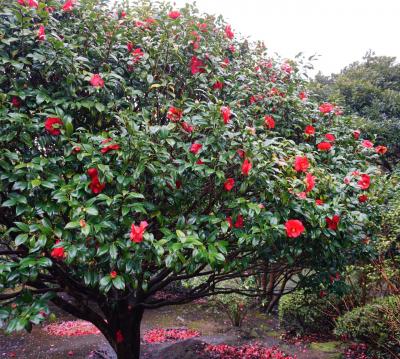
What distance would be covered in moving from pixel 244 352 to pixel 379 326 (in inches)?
83.0

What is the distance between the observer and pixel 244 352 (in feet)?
18.7

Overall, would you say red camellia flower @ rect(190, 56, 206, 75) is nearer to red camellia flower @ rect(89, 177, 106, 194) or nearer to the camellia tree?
the camellia tree

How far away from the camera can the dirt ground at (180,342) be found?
219 inches

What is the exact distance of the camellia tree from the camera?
2.24 m

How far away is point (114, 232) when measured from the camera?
2.25 metres

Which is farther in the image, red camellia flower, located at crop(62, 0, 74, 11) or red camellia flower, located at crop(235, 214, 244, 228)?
red camellia flower, located at crop(62, 0, 74, 11)

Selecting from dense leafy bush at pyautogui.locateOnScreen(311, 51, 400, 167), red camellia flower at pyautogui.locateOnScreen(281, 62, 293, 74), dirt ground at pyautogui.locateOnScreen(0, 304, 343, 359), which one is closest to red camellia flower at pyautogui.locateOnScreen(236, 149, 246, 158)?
red camellia flower at pyautogui.locateOnScreen(281, 62, 293, 74)

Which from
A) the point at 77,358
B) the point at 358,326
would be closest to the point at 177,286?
the point at 77,358

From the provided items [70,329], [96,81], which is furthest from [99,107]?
[70,329]

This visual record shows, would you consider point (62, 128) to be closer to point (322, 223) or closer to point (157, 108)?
point (157, 108)

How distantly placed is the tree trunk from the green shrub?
293 cm

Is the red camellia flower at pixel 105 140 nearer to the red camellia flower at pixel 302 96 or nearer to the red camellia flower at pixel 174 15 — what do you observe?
the red camellia flower at pixel 174 15

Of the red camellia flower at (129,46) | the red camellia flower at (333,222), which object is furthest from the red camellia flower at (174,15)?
the red camellia flower at (333,222)

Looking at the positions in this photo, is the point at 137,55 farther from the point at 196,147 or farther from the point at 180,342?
the point at 180,342
